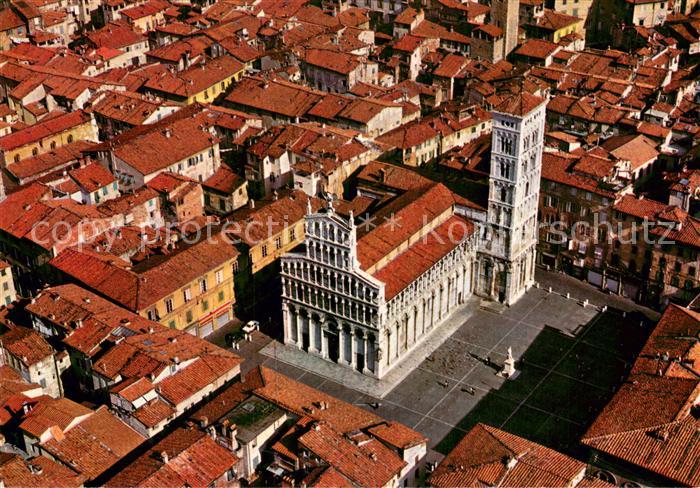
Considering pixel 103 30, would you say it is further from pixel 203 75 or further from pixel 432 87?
pixel 432 87

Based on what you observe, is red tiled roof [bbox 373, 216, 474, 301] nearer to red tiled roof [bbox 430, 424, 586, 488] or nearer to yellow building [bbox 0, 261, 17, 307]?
red tiled roof [bbox 430, 424, 586, 488]

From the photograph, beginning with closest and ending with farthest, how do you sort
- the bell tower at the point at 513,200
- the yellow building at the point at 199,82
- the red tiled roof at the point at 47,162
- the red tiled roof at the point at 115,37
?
the bell tower at the point at 513,200 → the red tiled roof at the point at 47,162 → the yellow building at the point at 199,82 → the red tiled roof at the point at 115,37

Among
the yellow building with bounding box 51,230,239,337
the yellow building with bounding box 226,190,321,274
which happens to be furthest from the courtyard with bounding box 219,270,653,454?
the yellow building with bounding box 226,190,321,274

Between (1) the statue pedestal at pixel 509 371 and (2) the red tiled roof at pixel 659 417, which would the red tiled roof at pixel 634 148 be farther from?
(2) the red tiled roof at pixel 659 417

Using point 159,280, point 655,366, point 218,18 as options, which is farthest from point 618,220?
point 218,18

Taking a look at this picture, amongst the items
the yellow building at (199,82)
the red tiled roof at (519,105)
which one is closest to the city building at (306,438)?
the red tiled roof at (519,105)

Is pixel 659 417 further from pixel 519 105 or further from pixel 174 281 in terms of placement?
pixel 174 281

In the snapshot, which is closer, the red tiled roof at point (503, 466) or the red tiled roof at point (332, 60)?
the red tiled roof at point (503, 466)
